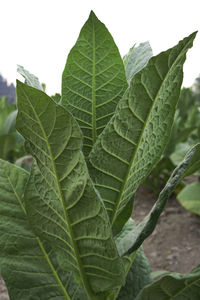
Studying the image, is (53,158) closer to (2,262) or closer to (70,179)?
(70,179)

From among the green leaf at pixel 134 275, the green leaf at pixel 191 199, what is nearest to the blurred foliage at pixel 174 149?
the green leaf at pixel 191 199

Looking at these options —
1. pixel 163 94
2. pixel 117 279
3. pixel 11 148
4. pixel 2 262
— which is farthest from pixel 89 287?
pixel 11 148

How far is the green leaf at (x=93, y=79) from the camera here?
0.67 metres

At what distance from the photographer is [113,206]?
734mm

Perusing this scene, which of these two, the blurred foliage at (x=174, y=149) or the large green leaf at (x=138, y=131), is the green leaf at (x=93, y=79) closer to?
the large green leaf at (x=138, y=131)

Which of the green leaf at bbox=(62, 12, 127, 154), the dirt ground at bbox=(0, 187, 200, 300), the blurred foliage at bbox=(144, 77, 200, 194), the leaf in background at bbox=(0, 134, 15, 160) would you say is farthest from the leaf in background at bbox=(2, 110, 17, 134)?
the green leaf at bbox=(62, 12, 127, 154)

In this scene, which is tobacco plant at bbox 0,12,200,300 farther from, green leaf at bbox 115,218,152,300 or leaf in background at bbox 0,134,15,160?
leaf in background at bbox 0,134,15,160

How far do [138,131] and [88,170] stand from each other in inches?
4.7

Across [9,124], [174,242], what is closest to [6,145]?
[9,124]

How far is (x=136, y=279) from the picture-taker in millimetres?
910

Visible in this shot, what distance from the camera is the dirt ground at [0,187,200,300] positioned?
282 centimetres

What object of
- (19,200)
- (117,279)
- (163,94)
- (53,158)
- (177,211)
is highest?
(163,94)

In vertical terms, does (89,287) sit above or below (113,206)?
below

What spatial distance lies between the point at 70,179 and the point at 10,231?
8.7 inches
